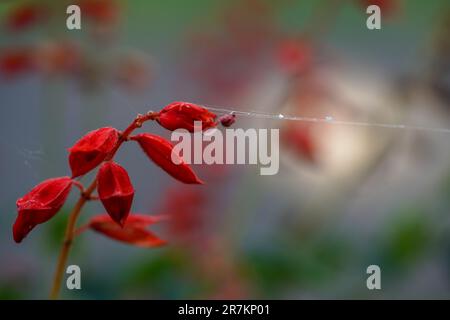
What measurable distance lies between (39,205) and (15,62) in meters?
0.66

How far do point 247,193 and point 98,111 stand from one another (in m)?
0.26

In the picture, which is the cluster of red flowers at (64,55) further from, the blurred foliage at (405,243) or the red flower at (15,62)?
the blurred foliage at (405,243)

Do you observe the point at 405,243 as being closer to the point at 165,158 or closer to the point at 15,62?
the point at 15,62

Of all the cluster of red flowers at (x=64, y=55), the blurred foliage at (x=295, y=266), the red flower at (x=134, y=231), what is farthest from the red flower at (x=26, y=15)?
the red flower at (x=134, y=231)

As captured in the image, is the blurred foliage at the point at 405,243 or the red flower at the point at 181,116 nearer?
the red flower at the point at 181,116

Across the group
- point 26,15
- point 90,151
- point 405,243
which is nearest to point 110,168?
point 90,151

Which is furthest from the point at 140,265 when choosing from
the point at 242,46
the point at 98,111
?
the point at 242,46

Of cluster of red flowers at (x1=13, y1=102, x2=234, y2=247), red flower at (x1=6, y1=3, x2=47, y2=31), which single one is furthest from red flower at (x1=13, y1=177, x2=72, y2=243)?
red flower at (x1=6, y1=3, x2=47, y2=31)

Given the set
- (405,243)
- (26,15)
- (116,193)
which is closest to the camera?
(116,193)

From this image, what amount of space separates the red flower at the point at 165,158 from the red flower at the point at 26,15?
624 millimetres

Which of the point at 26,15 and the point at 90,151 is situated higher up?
the point at 26,15

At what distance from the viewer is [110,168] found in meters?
0.42

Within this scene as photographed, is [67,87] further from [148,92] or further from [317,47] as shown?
[317,47]

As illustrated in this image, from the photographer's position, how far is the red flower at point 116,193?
0.40 metres
